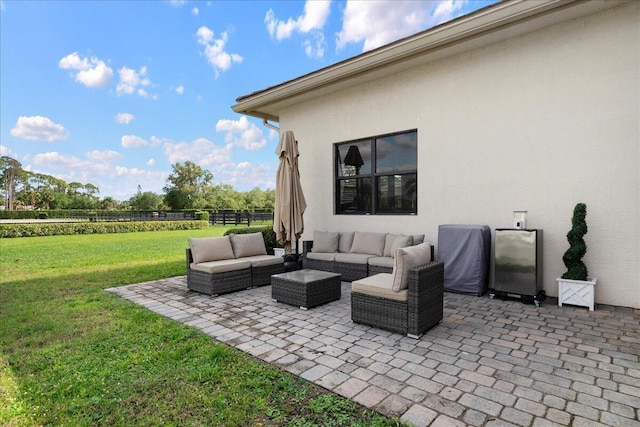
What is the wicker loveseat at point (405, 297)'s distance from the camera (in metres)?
3.23

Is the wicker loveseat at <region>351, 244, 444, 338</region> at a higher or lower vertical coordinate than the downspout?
lower

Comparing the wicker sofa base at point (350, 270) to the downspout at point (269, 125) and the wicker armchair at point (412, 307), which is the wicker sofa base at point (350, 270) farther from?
the downspout at point (269, 125)

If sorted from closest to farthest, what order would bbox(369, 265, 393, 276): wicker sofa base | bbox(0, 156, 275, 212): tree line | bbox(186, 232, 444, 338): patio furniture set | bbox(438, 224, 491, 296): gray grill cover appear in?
1. bbox(186, 232, 444, 338): patio furniture set
2. bbox(438, 224, 491, 296): gray grill cover
3. bbox(369, 265, 393, 276): wicker sofa base
4. bbox(0, 156, 275, 212): tree line

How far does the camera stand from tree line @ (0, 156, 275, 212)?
46875 mm

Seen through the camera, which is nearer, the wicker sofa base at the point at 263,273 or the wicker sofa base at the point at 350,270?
the wicker sofa base at the point at 263,273

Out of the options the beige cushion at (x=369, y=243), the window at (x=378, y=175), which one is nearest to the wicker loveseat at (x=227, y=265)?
the beige cushion at (x=369, y=243)

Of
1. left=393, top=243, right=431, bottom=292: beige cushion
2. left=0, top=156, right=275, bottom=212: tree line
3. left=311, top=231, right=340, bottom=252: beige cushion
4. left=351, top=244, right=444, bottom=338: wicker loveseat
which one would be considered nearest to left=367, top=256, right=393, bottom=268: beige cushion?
left=311, top=231, right=340, bottom=252: beige cushion

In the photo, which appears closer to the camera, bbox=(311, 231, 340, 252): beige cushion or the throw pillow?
the throw pillow

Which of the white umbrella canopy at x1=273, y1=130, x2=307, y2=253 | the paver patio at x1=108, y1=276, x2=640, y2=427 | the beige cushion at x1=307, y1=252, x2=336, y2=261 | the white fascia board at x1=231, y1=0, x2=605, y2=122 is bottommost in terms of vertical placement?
the paver patio at x1=108, y1=276, x2=640, y2=427

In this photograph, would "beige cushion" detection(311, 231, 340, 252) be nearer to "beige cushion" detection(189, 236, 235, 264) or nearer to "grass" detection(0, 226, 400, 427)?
"beige cushion" detection(189, 236, 235, 264)

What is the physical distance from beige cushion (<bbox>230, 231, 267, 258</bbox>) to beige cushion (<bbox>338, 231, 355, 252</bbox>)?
1580 mm

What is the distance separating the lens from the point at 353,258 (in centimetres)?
581

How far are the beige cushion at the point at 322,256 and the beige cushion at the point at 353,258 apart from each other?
0.11 m

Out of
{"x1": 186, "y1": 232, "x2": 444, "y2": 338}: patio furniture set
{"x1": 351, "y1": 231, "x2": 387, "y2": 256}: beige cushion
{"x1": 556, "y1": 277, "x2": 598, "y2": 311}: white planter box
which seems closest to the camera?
{"x1": 186, "y1": 232, "x2": 444, "y2": 338}: patio furniture set
